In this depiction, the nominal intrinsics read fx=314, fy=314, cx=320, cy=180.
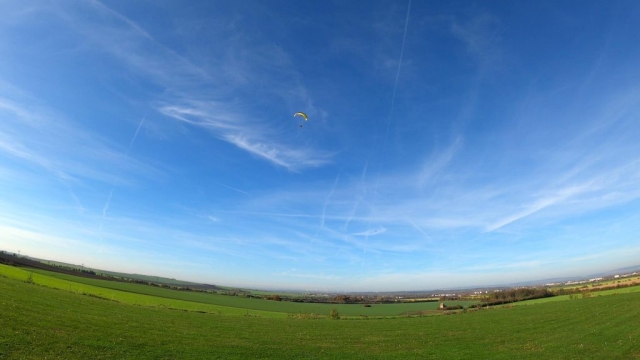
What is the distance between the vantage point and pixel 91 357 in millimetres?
16703

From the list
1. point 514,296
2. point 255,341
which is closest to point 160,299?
point 255,341

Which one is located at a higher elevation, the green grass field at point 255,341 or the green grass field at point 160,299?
the green grass field at point 255,341

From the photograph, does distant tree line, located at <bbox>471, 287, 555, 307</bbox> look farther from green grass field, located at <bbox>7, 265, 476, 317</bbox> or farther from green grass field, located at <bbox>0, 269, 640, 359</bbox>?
green grass field, located at <bbox>0, 269, 640, 359</bbox>

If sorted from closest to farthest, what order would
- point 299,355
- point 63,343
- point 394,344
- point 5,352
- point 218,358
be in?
point 5,352, point 63,343, point 218,358, point 299,355, point 394,344

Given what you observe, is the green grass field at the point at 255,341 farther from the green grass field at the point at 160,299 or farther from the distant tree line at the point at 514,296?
the distant tree line at the point at 514,296

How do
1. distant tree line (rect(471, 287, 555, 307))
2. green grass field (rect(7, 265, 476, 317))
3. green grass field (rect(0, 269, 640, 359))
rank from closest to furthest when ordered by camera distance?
green grass field (rect(0, 269, 640, 359)), green grass field (rect(7, 265, 476, 317)), distant tree line (rect(471, 287, 555, 307))

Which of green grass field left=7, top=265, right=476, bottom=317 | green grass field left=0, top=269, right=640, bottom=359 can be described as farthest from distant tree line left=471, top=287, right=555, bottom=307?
green grass field left=0, top=269, right=640, bottom=359

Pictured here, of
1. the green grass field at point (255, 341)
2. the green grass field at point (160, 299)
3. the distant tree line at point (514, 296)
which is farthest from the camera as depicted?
the distant tree line at point (514, 296)

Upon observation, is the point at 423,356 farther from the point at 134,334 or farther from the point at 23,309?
the point at 23,309

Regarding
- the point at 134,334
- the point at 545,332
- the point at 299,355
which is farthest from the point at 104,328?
the point at 545,332

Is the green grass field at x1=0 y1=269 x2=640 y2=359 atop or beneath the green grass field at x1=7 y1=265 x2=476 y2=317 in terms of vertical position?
atop

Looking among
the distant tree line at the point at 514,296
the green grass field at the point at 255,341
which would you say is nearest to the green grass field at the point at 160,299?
the distant tree line at the point at 514,296

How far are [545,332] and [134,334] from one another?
133 feet

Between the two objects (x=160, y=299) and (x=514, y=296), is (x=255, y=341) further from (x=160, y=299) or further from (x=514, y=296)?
(x=514, y=296)
